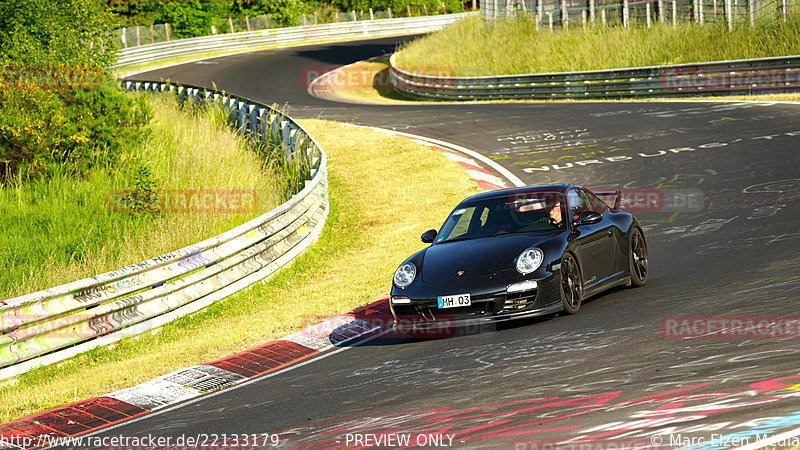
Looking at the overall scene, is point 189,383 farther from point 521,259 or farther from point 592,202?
point 592,202

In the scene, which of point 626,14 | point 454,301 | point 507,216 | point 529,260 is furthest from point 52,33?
point 626,14

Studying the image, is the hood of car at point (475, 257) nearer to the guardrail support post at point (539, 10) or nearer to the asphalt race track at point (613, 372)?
the asphalt race track at point (613, 372)

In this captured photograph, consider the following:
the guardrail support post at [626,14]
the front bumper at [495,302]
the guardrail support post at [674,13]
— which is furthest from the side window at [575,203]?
the guardrail support post at [626,14]

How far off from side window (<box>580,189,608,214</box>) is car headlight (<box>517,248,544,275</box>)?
168cm

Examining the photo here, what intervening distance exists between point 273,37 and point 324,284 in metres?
52.8

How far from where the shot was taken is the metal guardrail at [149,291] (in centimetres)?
958

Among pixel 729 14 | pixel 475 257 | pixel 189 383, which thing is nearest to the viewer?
pixel 189 383

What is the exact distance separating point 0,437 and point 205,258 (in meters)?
4.76

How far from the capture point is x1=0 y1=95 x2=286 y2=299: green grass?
13859 mm

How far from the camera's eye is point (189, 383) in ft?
28.0

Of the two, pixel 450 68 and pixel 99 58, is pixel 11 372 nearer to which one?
pixel 99 58

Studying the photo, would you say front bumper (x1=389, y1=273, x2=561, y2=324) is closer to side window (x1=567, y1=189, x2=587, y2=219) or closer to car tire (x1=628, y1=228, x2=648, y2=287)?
side window (x1=567, y1=189, x2=587, y2=219)

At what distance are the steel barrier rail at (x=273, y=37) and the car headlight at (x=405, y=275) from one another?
47.5 meters

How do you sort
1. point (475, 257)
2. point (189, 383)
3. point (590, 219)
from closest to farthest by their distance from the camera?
1. point (189, 383)
2. point (475, 257)
3. point (590, 219)
